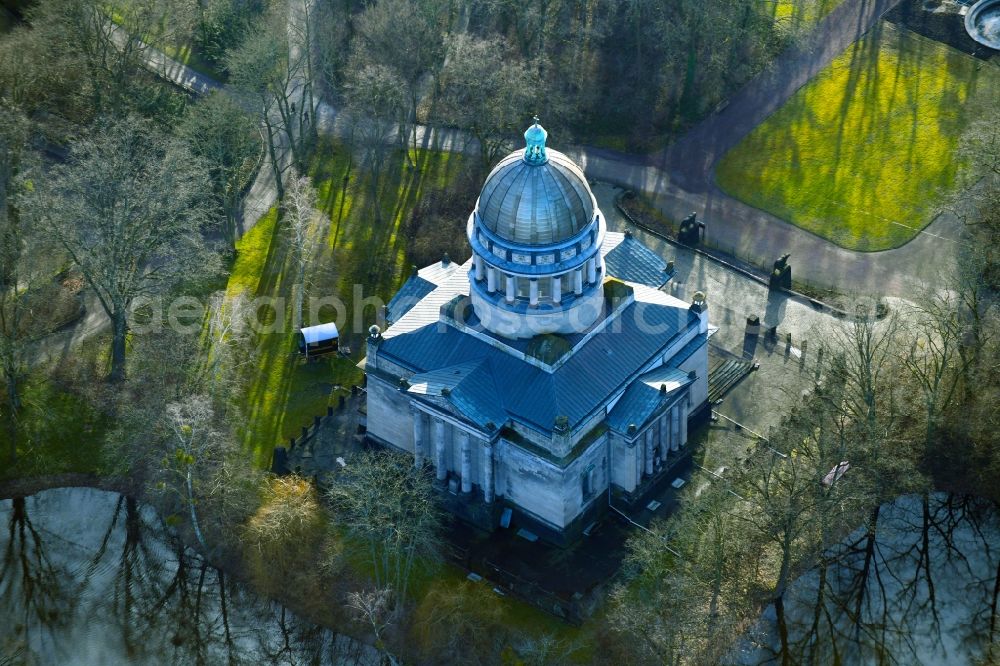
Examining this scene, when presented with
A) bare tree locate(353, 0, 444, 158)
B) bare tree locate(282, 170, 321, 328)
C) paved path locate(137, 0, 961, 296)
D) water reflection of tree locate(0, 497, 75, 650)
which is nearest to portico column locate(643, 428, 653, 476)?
paved path locate(137, 0, 961, 296)

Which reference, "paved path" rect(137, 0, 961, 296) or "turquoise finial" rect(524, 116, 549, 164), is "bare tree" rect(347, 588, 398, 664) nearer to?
"turquoise finial" rect(524, 116, 549, 164)

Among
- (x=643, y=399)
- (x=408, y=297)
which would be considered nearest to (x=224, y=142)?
(x=408, y=297)

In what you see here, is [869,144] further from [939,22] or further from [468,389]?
[468,389]

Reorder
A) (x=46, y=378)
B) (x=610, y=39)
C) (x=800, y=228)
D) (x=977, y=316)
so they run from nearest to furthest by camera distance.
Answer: (x=977, y=316) → (x=46, y=378) → (x=800, y=228) → (x=610, y=39)

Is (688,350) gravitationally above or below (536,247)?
below

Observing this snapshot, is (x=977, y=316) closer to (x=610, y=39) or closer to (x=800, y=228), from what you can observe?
(x=800, y=228)

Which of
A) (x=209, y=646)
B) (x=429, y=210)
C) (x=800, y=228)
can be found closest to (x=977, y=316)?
(x=800, y=228)
